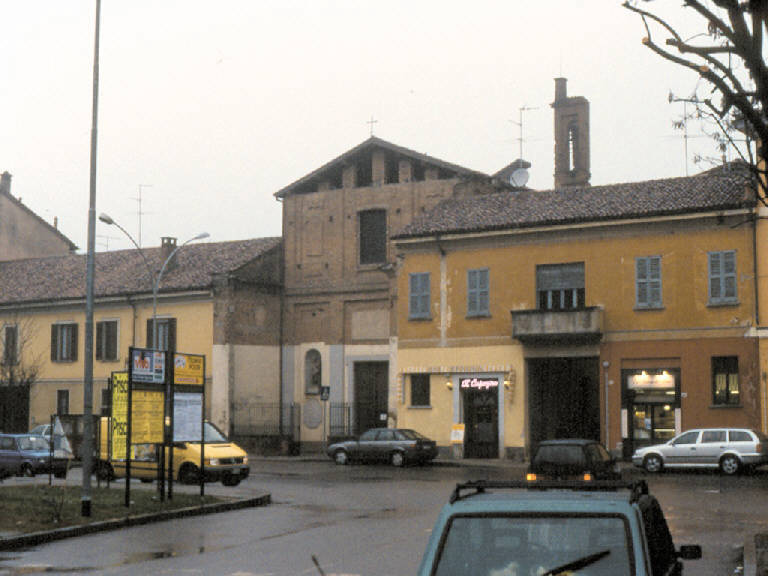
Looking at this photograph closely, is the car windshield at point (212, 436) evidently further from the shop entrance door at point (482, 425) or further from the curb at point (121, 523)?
the shop entrance door at point (482, 425)

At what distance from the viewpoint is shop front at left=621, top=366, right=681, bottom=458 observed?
39188 millimetres

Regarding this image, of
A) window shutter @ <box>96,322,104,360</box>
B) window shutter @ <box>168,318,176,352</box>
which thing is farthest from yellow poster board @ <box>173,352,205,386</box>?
window shutter @ <box>96,322,104,360</box>

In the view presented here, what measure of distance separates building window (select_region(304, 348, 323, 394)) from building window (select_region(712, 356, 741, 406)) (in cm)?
1952

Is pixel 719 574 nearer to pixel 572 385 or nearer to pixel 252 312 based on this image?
pixel 572 385

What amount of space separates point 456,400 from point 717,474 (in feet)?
41.1

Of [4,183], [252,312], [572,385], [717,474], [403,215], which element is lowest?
[717,474]

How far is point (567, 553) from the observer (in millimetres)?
5797

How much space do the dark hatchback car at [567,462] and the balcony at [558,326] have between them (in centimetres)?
1861

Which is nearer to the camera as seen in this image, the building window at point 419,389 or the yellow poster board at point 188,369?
the yellow poster board at point 188,369

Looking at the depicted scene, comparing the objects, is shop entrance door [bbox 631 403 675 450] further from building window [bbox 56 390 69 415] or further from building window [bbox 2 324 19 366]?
building window [bbox 2 324 19 366]

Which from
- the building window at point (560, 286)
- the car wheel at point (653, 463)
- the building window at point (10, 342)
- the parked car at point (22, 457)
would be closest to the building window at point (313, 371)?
the building window at point (560, 286)

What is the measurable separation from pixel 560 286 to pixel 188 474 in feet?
63.6

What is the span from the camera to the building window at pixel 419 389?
44.8 m

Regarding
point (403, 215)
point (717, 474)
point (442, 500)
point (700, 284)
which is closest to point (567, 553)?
point (442, 500)
